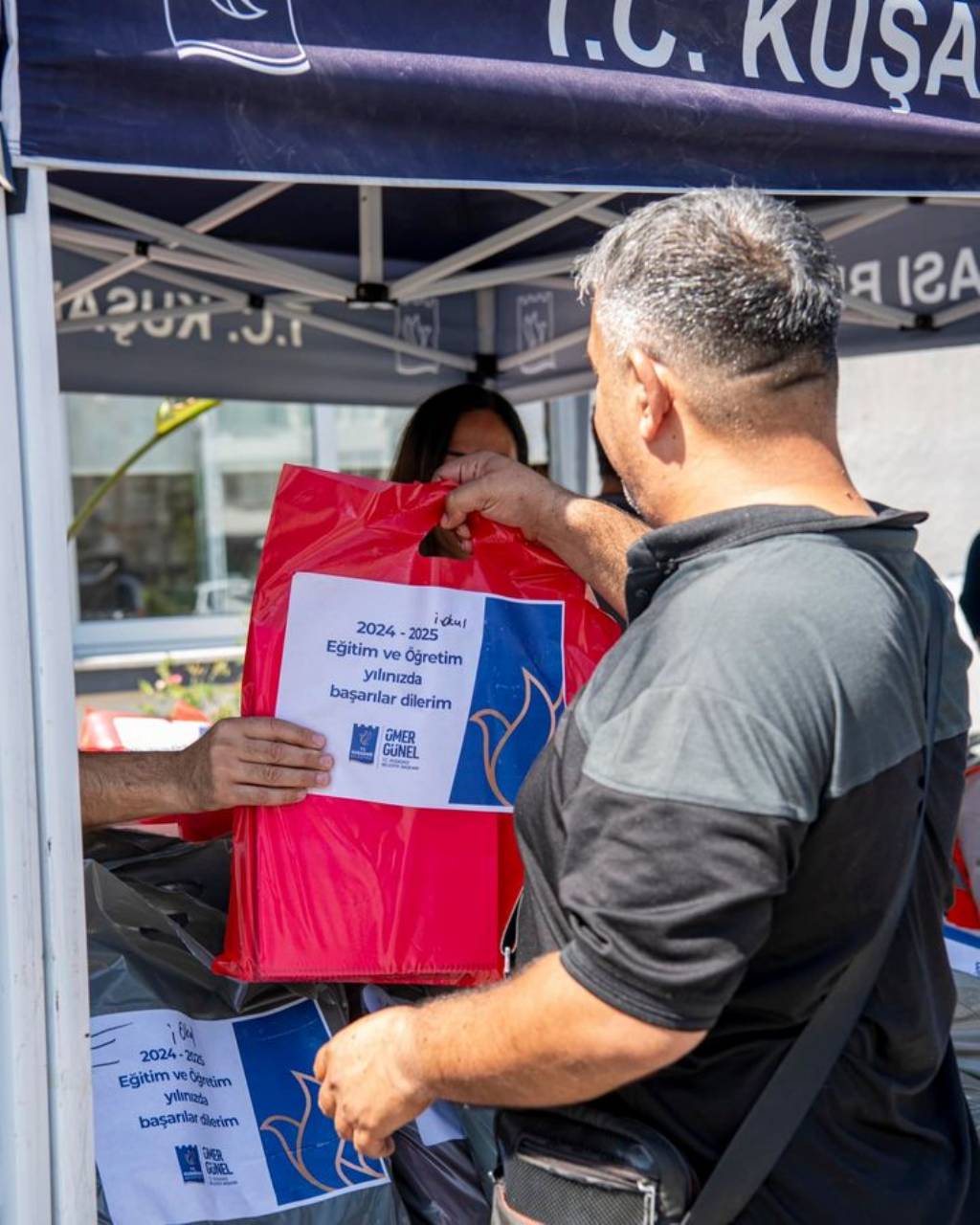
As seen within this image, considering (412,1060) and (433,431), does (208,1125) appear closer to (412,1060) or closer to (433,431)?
(412,1060)

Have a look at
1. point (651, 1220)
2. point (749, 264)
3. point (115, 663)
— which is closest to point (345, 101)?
point (749, 264)

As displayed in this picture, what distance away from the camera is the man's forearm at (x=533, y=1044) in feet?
3.51

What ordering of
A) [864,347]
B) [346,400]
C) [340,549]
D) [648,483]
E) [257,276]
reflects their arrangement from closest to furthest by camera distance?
1. [648,483]
2. [340,549]
3. [257,276]
4. [864,347]
5. [346,400]

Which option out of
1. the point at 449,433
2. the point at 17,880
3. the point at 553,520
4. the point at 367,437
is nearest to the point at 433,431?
the point at 449,433

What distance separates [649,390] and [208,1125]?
46.8 inches

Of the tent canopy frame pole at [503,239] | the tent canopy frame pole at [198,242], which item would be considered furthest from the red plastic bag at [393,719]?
the tent canopy frame pole at [198,242]

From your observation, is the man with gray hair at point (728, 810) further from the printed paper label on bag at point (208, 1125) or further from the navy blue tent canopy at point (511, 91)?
the printed paper label on bag at point (208, 1125)

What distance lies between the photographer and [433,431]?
9.04 feet

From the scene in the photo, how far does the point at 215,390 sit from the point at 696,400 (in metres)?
3.36

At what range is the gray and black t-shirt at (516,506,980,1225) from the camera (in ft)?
3.40

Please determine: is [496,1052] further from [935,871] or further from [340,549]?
[340,549]

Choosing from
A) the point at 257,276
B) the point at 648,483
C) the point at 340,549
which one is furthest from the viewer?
the point at 257,276

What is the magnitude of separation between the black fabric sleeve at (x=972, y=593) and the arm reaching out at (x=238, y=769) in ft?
8.40

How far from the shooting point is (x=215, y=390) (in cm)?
434
